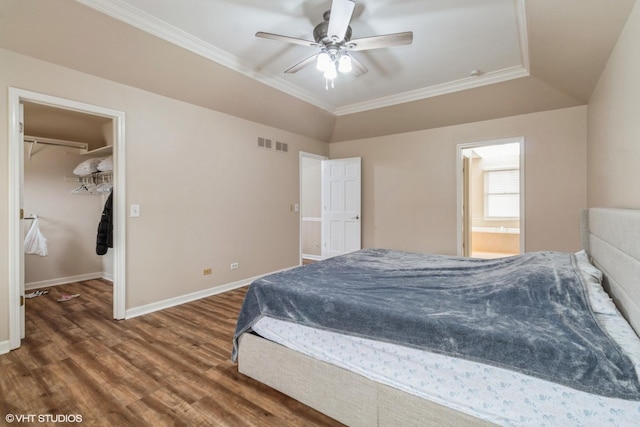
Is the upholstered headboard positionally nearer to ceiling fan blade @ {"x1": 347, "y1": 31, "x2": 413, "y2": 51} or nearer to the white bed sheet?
the white bed sheet

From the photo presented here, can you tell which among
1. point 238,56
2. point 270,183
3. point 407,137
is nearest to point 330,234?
point 270,183

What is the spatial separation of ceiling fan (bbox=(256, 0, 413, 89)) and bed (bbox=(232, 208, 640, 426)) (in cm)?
183

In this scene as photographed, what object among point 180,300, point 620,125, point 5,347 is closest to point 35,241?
point 5,347

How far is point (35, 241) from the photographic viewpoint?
3969 mm

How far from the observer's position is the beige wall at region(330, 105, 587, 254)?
398 cm

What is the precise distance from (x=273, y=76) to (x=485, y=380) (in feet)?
12.6

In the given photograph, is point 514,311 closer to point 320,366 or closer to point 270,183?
point 320,366

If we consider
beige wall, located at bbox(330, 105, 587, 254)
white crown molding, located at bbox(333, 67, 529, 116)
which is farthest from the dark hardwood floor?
white crown molding, located at bbox(333, 67, 529, 116)

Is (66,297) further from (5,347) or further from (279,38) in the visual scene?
(279,38)

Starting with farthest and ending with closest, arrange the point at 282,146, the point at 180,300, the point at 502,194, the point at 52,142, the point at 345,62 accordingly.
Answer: the point at 502,194 → the point at 282,146 → the point at 52,142 → the point at 180,300 → the point at 345,62

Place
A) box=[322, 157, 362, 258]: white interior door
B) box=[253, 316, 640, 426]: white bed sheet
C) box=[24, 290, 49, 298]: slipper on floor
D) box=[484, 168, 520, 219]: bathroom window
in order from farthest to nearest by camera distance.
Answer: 1. box=[484, 168, 520, 219]: bathroom window
2. box=[322, 157, 362, 258]: white interior door
3. box=[24, 290, 49, 298]: slipper on floor
4. box=[253, 316, 640, 426]: white bed sheet

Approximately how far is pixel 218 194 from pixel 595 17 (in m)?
4.02

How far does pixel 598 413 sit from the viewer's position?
101 centimetres

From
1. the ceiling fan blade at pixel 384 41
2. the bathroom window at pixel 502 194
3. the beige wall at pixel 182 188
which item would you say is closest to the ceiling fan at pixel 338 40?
the ceiling fan blade at pixel 384 41
